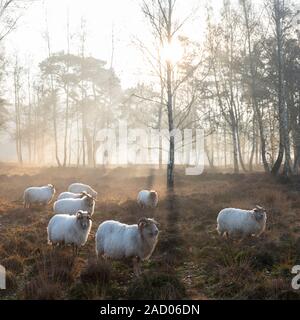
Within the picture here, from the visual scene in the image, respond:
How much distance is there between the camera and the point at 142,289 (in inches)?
324

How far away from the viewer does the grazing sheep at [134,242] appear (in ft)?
32.3

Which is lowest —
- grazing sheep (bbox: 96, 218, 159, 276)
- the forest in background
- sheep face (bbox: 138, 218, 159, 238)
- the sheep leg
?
the sheep leg

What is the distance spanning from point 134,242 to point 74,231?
87.0 inches

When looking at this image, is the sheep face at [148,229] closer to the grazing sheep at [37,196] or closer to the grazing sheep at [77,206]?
the grazing sheep at [77,206]

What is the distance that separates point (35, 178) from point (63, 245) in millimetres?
19631

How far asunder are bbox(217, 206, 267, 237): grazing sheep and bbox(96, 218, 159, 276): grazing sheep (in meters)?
3.33

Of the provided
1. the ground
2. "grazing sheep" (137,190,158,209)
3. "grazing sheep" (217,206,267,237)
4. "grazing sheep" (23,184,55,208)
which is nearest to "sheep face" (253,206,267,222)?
"grazing sheep" (217,206,267,237)

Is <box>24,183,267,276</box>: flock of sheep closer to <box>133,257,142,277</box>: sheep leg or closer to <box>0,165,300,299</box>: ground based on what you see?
<box>133,257,142,277</box>: sheep leg

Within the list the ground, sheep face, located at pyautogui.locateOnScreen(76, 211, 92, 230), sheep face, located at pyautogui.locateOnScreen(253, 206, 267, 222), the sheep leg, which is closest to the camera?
the ground

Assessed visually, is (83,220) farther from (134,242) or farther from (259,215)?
(259,215)

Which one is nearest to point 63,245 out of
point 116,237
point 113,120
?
point 116,237

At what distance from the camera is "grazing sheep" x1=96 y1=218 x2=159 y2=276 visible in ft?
32.3

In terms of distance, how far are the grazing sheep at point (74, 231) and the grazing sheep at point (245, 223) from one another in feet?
13.3
